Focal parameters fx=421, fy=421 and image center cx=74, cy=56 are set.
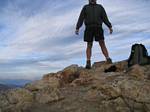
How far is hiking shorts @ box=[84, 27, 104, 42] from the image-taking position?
20.6m

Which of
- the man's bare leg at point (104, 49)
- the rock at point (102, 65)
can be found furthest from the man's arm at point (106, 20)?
the rock at point (102, 65)

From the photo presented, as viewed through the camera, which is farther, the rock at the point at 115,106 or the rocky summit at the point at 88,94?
the rocky summit at the point at 88,94

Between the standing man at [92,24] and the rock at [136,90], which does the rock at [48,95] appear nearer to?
the rock at [136,90]

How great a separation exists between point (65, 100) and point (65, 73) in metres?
3.63

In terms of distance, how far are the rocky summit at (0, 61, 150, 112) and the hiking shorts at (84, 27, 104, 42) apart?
207 centimetres

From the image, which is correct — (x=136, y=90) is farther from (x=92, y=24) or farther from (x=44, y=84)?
(x=92, y=24)

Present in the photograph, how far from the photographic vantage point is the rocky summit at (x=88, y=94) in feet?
52.3

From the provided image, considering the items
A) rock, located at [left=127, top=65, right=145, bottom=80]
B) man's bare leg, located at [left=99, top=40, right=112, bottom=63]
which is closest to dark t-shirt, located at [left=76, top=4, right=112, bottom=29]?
man's bare leg, located at [left=99, top=40, right=112, bottom=63]

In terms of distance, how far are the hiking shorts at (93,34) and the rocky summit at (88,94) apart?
2073 mm

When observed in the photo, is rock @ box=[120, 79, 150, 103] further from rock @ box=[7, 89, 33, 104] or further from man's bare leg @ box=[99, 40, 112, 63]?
man's bare leg @ box=[99, 40, 112, 63]

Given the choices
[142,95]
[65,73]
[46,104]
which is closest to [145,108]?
[142,95]

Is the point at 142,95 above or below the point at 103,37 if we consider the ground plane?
below

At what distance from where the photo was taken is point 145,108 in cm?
1566

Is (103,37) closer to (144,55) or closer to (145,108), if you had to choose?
(144,55)
